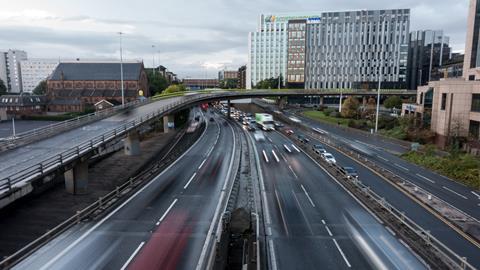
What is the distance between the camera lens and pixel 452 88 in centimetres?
5809

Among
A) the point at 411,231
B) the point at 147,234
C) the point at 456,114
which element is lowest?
the point at 147,234

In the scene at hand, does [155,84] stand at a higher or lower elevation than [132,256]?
higher

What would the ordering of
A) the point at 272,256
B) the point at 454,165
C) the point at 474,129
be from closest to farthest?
the point at 272,256, the point at 454,165, the point at 474,129

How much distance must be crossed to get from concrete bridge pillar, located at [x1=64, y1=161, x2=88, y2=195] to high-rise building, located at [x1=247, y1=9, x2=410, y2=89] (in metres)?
157

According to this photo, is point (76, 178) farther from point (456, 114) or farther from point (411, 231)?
point (456, 114)

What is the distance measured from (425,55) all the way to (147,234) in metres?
201

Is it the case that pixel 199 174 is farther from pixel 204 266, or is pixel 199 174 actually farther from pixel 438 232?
pixel 438 232

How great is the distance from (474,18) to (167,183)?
82.8 m

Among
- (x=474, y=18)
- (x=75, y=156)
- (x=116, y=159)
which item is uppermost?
(x=474, y=18)

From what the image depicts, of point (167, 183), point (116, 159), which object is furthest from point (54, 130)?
point (167, 183)

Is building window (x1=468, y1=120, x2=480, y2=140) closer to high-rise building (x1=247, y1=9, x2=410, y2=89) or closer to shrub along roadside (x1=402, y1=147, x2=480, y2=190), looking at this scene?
shrub along roadside (x1=402, y1=147, x2=480, y2=190)

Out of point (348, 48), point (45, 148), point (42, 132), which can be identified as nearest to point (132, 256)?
point (45, 148)

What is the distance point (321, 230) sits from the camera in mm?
23547

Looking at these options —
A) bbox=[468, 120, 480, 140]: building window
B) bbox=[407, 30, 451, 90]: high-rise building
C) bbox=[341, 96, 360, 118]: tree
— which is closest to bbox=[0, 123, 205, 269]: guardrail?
bbox=[468, 120, 480, 140]: building window
